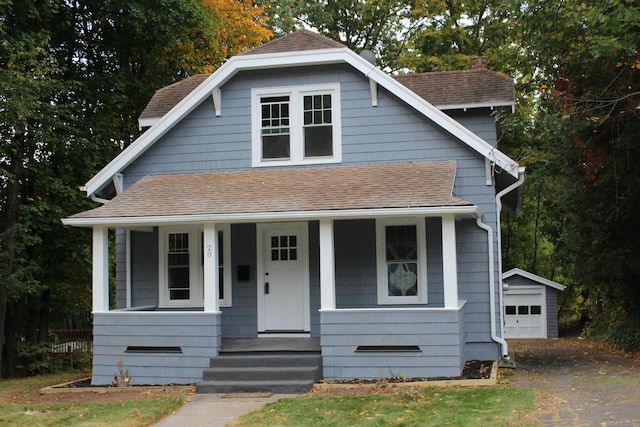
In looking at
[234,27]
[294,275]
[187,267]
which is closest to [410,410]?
[294,275]

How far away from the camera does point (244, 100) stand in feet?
45.8

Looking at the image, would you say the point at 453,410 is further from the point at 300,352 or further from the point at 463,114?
the point at 463,114

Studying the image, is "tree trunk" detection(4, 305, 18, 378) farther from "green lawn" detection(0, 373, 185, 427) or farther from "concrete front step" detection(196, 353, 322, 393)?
"concrete front step" detection(196, 353, 322, 393)

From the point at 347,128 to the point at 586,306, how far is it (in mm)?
24042

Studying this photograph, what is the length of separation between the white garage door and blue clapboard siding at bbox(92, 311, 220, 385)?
1959 cm

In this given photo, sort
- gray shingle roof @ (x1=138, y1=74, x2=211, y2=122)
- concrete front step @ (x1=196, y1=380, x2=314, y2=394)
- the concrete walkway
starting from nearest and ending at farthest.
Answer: the concrete walkway → concrete front step @ (x1=196, y1=380, x2=314, y2=394) → gray shingle roof @ (x1=138, y1=74, x2=211, y2=122)

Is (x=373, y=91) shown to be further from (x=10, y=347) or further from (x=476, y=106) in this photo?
(x=10, y=347)

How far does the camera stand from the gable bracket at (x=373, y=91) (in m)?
13.3

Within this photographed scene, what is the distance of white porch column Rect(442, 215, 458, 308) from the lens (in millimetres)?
11281

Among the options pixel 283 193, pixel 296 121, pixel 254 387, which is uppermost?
pixel 296 121

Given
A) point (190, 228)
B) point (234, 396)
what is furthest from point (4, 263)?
point (234, 396)

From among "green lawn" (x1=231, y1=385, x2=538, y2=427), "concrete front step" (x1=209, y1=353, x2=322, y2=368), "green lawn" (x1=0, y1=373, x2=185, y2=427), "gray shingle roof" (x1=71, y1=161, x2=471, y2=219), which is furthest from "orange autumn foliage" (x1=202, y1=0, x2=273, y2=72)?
"green lawn" (x1=231, y1=385, x2=538, y2=427)

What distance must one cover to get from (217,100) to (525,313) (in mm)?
19792

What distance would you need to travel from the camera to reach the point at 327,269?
11719 millimetres
